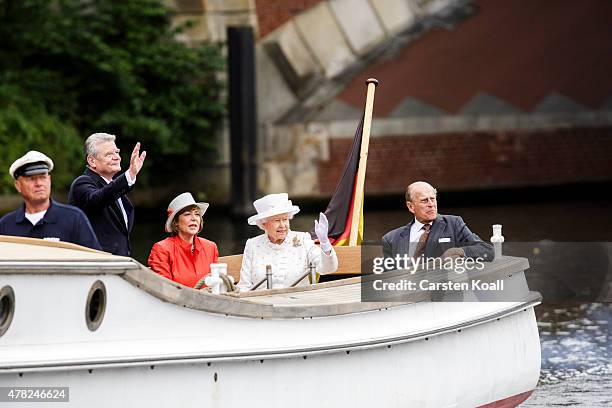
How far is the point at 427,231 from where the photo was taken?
8.09m

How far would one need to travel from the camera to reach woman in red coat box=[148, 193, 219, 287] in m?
7.89

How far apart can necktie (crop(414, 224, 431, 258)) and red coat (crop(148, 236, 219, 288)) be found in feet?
3.63

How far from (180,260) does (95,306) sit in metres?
1.57

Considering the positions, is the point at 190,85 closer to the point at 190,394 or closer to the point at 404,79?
the point at 404,79

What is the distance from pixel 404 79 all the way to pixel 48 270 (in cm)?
1453

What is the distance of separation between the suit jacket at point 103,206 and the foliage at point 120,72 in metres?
11.5

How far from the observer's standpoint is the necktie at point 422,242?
26.4 feet

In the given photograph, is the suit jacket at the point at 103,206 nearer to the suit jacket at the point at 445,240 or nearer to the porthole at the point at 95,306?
the porthole at the point at 95,306

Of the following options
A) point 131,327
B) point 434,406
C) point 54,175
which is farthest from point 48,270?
point 54,175

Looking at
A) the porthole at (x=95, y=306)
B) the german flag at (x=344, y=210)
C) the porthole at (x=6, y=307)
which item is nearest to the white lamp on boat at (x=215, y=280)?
the porthole at (x=95, y=306)

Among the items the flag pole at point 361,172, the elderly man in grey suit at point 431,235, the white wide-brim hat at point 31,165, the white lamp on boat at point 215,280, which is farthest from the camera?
the flag pole at point 361,172

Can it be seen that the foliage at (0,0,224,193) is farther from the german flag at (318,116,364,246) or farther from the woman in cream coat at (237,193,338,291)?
the woman in cream coat at (237,193,338,291)

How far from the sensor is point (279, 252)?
789 cm

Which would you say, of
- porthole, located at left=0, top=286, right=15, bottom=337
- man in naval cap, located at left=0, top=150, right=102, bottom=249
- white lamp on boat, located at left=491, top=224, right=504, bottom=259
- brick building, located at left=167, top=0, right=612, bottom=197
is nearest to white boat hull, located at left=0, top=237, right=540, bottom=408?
porthole, located at left=0, top=286, right=15, bottom=337
